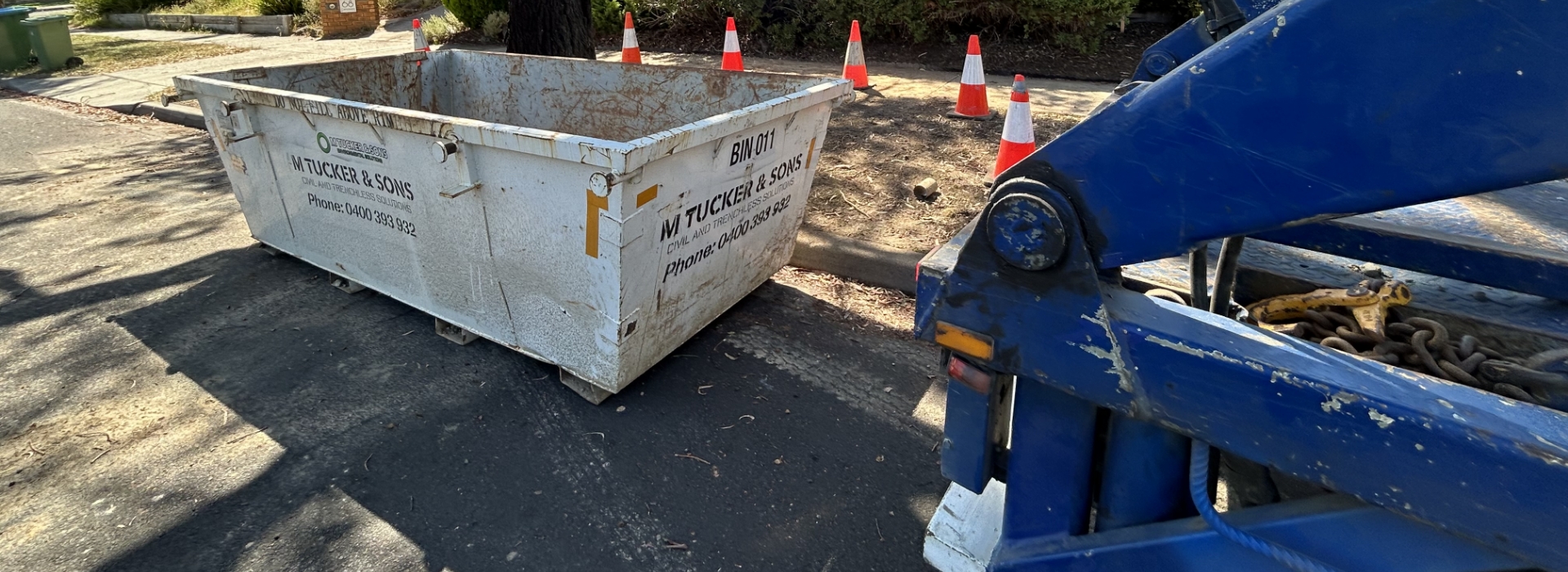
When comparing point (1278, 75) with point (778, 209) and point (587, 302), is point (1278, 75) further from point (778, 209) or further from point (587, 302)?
point (778, 209)

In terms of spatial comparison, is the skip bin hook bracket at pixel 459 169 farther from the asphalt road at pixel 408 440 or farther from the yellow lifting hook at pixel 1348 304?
the yellow lifting hook at pixel 1348 304

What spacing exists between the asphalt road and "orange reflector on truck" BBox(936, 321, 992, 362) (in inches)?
41.4

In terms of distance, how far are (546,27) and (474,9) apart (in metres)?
7.62

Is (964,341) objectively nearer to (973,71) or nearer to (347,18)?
(973,71)

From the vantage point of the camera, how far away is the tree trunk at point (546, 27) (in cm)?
647

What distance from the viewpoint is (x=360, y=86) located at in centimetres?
510

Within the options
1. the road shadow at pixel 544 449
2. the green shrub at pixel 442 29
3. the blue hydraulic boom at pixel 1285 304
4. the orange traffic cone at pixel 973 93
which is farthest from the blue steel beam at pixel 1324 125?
the green shrub at pixel 442 29

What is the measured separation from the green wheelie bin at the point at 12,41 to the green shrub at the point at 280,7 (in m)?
4.51

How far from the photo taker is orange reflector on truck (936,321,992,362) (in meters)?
1.61

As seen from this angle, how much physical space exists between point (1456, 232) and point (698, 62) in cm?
870

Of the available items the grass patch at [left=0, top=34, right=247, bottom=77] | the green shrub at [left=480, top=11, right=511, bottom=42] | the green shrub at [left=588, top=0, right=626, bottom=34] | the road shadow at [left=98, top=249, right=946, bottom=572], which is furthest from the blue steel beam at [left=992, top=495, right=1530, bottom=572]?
the grass patch at [left=0, top=34, right=247, bottom=77]

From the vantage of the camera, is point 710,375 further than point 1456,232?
Yes

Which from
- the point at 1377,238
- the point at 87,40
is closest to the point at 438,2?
the point at 87,40

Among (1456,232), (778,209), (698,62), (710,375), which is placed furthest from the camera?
(698,62)
